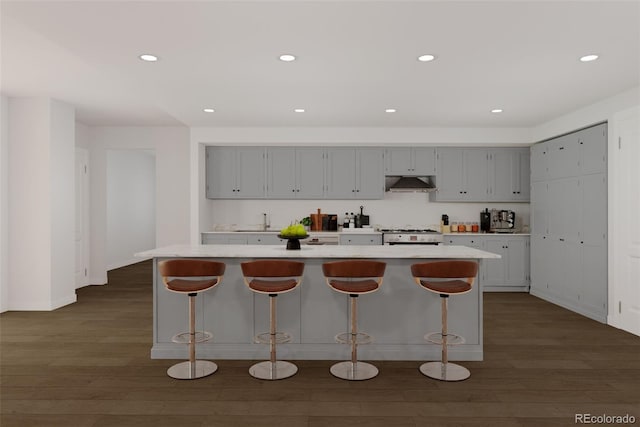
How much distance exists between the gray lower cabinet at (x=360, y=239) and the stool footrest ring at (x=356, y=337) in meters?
3.14

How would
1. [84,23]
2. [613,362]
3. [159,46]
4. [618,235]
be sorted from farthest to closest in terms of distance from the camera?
1. [618,235]
2. [613,362]
3. [159,46]
4. [84,23]

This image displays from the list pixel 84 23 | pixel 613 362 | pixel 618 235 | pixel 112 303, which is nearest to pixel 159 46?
pixel 84 23

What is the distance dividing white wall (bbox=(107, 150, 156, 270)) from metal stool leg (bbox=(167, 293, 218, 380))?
6.56 m

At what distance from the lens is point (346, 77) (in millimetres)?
4398

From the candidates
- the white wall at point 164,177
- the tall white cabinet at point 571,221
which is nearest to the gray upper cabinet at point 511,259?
the tall white cabinet at point 571,221

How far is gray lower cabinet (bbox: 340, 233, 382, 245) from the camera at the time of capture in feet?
23.0

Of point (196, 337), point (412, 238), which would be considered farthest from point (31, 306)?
point (412, 238)

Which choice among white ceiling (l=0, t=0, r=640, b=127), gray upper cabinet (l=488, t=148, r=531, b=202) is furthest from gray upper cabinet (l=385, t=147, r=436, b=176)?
white ceiling (l=0, t=0, r=640, b=127)

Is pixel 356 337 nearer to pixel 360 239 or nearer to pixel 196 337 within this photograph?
pixel 196 337

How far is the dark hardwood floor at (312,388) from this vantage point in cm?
284

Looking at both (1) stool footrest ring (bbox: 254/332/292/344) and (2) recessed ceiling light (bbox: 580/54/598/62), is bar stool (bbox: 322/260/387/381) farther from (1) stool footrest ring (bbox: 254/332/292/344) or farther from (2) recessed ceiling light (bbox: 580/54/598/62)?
(2) recessed ceiling light (bbox: 580/54/598/62)

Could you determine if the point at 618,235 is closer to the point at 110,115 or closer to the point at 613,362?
the point at 613,362

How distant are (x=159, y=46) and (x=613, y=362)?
190 inches

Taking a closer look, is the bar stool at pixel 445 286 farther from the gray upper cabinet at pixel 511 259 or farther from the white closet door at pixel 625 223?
the gray upper cabinet at pixel 511 259
